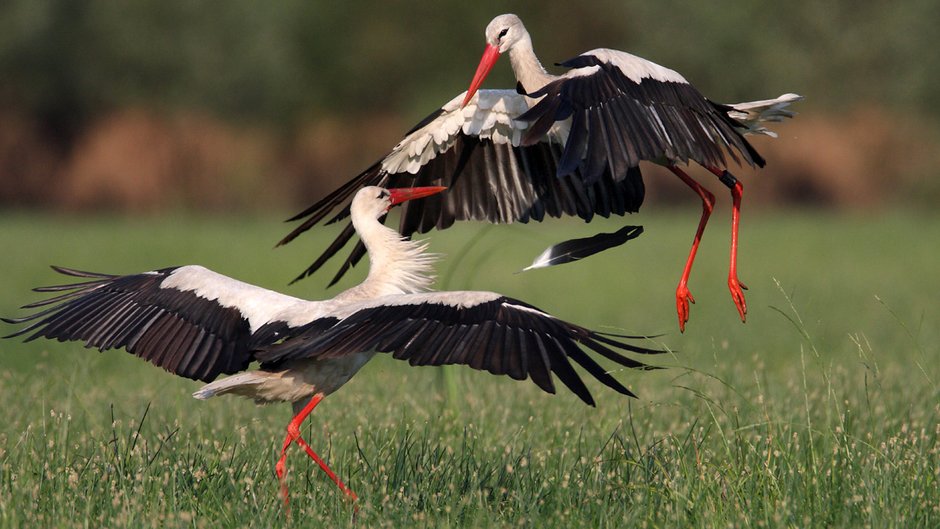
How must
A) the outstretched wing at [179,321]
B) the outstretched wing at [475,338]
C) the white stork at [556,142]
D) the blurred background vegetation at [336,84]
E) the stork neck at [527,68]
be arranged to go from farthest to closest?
the blurred background vegetation at [336,84] → the stork neck at [527,68] → the outstretched wing at [179,321] → the white stork at [556,142] → the outstretched wing at [475,338]

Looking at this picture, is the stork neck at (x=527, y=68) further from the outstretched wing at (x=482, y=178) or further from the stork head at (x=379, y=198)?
the stork head at (x=379, y=198)

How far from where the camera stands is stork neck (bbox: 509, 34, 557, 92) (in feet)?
19.6

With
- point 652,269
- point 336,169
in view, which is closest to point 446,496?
point 652,269

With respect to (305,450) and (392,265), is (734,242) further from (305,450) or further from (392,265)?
(305,450)

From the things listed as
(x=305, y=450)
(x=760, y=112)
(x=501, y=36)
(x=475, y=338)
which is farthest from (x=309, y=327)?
(x=760, y=112)

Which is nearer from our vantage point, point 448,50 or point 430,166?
point 430,166

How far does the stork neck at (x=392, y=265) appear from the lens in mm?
5375

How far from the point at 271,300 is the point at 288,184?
114 ft

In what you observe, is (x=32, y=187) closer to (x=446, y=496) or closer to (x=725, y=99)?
(x=725, y=99)

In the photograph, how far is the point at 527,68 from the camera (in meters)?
5.99

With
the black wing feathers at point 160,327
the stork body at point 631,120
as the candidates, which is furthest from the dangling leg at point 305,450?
the stork body at point 631,120

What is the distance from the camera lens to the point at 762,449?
5004mm

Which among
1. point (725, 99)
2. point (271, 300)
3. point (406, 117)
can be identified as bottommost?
point (271, 300)

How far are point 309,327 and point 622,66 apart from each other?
160cm
